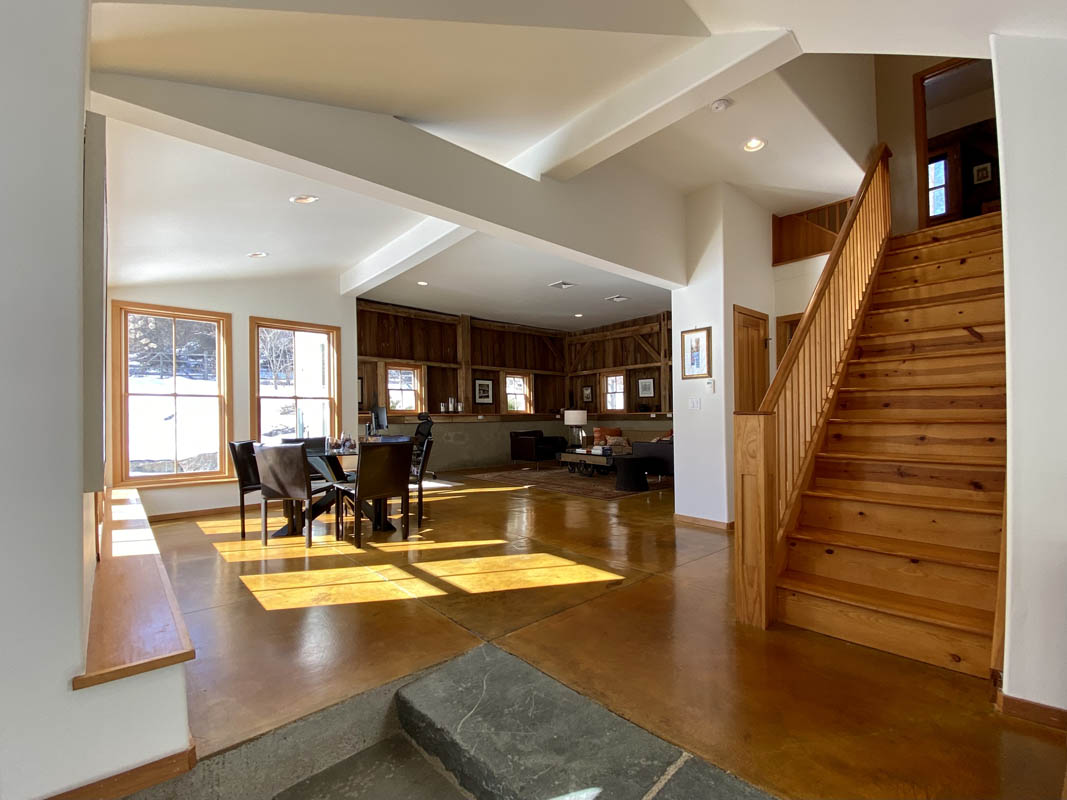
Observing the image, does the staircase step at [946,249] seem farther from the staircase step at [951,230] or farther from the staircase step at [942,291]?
the staircase step at [942,291]

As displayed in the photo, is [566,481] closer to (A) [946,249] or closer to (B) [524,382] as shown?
(B) [524,382]

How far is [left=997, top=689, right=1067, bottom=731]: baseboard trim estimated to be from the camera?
68.8 inches

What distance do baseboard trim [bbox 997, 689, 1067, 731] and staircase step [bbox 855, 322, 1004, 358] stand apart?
239 cm

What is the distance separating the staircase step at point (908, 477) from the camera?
2664 millimetres

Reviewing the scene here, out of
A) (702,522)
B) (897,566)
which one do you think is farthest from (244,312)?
(897,566)

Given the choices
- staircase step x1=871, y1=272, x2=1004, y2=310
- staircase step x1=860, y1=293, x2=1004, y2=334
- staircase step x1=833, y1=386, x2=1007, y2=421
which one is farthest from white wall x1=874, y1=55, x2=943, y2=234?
staircase step x1=833, y1=386, x2=1007, y2=421

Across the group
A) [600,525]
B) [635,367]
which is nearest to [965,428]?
[600,525]

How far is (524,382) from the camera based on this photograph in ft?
38.0

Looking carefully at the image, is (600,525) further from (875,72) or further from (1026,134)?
(875,72)

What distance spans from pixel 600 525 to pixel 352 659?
3.06 m

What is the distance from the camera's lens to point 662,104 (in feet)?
9.66

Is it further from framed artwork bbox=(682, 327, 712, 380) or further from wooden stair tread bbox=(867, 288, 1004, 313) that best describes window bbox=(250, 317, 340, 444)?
wooden stair tread bbox=(867, 288, 1004, 313)

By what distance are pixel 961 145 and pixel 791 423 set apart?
592 centimetres

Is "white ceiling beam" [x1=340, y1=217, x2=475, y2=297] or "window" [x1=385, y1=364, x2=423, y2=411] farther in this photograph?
"window" [x1=385, y1=364, x2=423, y2=411]
